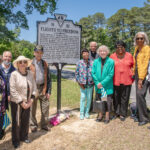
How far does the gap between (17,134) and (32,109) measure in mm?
761

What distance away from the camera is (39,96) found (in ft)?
13.7

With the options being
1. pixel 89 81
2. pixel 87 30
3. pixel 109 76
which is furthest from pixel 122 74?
pixel 87 30

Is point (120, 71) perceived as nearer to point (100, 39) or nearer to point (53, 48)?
point (53, 48)

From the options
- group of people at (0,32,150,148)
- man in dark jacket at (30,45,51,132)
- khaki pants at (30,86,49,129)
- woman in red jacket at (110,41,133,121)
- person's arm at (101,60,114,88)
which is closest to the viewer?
group of people at (0,32,150,148)

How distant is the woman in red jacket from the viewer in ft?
15.2

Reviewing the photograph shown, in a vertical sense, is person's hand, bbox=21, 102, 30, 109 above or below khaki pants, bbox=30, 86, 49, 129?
above

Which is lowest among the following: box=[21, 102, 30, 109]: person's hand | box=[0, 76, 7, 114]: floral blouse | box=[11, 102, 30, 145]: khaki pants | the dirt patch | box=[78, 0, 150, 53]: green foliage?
the dirt patch

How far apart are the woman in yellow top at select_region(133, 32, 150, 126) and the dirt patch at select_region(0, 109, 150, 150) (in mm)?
344

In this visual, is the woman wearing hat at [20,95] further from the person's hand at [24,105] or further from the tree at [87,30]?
the tree at [87,30]

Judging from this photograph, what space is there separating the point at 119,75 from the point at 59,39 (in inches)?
73.2

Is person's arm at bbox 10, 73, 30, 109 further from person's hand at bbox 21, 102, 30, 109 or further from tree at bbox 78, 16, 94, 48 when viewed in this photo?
tree at bbox 78, 16, 94, 48

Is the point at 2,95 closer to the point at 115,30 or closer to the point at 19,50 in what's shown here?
the point at 115,30

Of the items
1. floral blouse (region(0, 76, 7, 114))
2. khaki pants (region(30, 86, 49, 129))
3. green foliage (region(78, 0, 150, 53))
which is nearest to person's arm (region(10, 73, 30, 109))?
floral blouse (region(0, 76, 7, 114))

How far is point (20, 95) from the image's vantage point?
135 inches
